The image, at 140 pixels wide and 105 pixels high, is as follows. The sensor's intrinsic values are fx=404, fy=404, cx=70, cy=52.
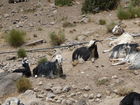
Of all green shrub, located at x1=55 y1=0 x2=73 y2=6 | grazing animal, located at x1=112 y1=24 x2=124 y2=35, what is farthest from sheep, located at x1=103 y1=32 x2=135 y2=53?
green shrub, located at x1=55 y1=0 x2=73 y2=6

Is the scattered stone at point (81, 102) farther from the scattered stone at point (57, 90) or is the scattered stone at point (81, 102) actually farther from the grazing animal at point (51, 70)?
the grazing animal at point (51, 70)

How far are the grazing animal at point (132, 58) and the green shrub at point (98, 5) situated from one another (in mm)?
7658

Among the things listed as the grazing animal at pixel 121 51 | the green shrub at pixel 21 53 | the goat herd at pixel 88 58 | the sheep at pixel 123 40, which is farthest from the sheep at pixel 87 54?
the green shrub at pixel 21 53

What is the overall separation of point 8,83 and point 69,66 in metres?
1.89

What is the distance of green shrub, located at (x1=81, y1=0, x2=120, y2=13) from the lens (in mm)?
17109

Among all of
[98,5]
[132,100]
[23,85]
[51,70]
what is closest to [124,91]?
[132,100]

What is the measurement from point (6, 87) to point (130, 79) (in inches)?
103

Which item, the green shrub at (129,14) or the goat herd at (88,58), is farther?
the green shrub at (129,14)

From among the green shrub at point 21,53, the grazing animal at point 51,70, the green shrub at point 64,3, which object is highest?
the green shrub at point 64,3

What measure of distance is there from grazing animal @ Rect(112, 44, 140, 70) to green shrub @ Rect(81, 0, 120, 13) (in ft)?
25.1

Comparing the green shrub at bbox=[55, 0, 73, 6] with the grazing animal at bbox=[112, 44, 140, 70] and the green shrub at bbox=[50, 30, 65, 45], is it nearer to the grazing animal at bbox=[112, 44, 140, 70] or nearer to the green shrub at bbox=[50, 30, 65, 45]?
the green shrub at bbox=[50, 30, 65, 45]

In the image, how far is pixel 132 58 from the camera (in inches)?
361

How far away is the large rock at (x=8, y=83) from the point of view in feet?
28.0

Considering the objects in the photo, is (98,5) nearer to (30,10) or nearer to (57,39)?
(30,10)
